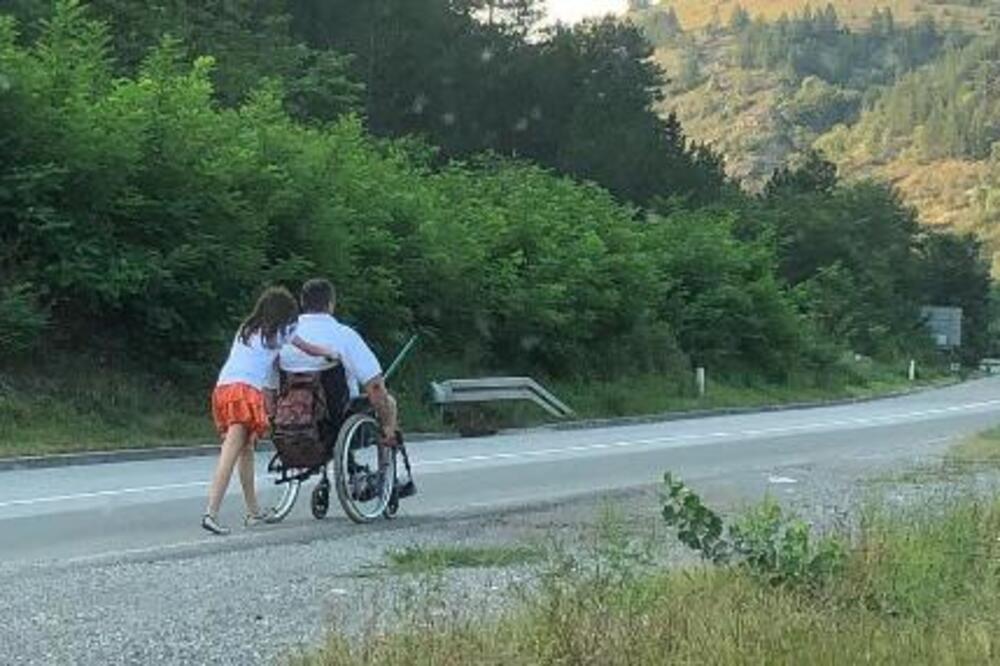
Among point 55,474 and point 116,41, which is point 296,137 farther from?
point 55,474

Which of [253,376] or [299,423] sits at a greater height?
[253,376]

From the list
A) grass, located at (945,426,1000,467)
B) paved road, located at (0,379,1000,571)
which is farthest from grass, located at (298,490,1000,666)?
grass, located at (945,426,1000,467)

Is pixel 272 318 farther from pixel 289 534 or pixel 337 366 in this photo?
pixel 289 534

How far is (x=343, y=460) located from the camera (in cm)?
1184

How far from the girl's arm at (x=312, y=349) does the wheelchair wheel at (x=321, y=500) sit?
121 centimetres

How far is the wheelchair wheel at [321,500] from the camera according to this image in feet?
40.8

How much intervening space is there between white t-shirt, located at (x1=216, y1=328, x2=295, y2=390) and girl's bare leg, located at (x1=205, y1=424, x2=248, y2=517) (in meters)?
0.35

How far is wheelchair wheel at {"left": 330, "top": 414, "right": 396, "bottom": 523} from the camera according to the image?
11.9m

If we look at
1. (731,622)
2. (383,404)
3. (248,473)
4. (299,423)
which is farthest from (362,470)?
(731,622)

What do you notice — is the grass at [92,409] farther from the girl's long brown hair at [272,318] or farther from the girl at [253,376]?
the girl's long brown hair at [272,318]

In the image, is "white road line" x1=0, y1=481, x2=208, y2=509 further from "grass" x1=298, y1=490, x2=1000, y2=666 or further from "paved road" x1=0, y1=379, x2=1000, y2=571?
"grass" x1=298, y1=490, x2=1000, y2=666

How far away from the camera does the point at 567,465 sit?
18984 mm

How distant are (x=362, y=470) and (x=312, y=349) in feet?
3.78

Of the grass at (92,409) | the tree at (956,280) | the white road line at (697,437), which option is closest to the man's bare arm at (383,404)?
the white road line at (697,437)
